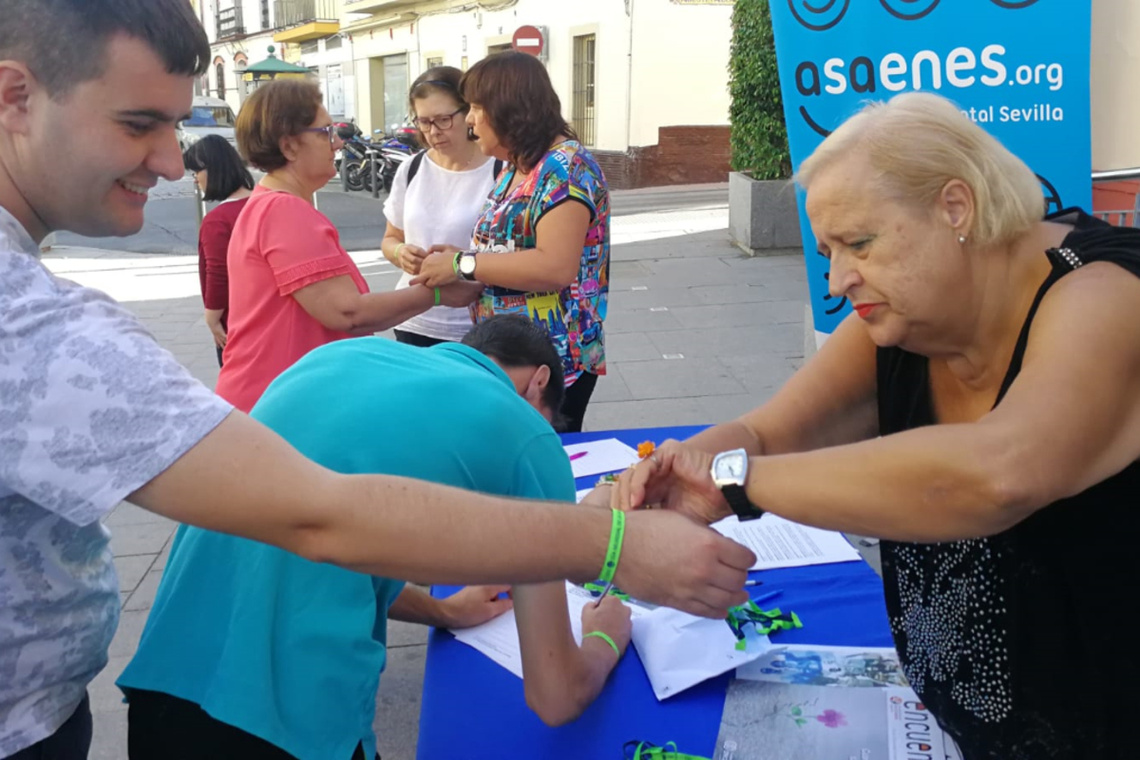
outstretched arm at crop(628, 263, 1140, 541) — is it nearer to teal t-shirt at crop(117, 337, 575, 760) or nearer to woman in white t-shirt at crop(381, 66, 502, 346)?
teal t-shirt at crop(117, 337, 575, 760)

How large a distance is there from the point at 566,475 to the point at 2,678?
85 cm

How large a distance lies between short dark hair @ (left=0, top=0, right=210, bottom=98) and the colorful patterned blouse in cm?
194

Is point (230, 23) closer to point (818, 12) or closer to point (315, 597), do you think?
point (818, 12)

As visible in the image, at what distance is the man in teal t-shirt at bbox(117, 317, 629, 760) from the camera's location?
1.46m

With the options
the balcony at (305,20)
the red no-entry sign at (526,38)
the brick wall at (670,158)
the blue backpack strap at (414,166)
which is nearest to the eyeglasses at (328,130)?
→ the blue backpack strap at (414,166)

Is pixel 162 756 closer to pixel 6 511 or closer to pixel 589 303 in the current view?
pixel 6 511

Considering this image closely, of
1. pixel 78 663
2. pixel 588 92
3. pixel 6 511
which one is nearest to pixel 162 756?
pixel 78 663

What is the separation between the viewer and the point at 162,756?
4.99 feet

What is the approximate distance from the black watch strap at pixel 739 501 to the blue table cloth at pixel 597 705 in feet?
0.44

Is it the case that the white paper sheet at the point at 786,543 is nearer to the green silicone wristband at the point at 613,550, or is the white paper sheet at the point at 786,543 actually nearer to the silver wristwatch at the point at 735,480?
the silver wristwatch at the point at 735,480

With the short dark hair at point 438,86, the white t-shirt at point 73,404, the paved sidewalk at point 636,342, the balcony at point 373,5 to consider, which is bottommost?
the paved sidewalk at point 636,342

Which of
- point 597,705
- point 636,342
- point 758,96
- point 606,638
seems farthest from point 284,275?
point 758,96

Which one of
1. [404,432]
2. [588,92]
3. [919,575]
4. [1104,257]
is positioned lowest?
[919,575]

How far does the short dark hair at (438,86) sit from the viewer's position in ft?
12.1
